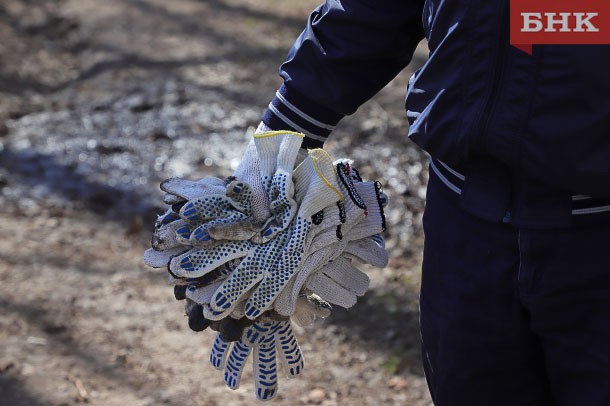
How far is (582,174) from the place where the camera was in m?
1.47

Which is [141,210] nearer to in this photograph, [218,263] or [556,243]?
[218,263]

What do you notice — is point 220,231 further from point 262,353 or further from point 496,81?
point 496,81

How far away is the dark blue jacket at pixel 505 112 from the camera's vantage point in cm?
146

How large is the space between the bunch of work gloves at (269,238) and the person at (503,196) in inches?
7.7

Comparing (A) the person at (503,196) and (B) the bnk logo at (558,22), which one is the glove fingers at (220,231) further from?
(B) the bnk logo at (558,22)

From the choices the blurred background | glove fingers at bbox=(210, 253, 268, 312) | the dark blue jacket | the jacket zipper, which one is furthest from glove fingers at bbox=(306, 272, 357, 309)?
the blurred background

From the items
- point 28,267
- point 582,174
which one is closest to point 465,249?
point 582,174

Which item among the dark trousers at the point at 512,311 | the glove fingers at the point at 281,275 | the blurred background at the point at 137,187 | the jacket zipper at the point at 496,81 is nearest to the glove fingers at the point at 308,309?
the glove fingers at the point at 281,275

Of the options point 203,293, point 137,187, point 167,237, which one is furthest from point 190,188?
point 137,187

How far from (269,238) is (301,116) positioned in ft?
0.89

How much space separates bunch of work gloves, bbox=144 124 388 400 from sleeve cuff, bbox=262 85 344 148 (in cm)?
5

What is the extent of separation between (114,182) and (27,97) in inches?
54.2

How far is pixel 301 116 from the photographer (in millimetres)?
1958

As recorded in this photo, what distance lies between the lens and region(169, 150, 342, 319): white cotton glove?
6.15ft
